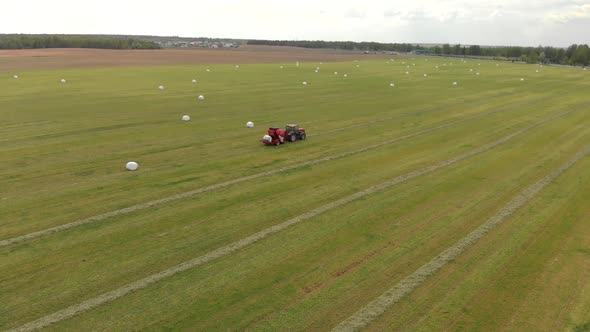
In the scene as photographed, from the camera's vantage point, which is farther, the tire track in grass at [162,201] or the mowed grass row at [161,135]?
the mowed grass row at [161,135]

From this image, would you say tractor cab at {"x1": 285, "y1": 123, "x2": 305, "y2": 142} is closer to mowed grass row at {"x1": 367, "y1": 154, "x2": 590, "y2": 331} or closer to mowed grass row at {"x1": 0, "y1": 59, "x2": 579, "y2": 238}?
mowed grass row at {"x1": 0, "y1": 59, "x2": 579, "y2": 238}

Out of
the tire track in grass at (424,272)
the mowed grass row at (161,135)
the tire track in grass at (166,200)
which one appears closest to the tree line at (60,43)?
the mowed grass row at (161,135)

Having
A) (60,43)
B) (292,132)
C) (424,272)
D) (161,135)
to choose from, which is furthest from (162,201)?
(60,43)

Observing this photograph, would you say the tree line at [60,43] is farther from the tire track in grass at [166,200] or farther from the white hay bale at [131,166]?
the tire track in grass at [166,200]

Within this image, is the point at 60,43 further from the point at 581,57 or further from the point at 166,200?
the point at 581,57

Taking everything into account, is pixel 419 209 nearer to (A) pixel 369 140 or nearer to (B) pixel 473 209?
(B) pixel 473 209

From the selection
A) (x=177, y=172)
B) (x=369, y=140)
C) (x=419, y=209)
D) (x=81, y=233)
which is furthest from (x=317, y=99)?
(x=81, y=233)
